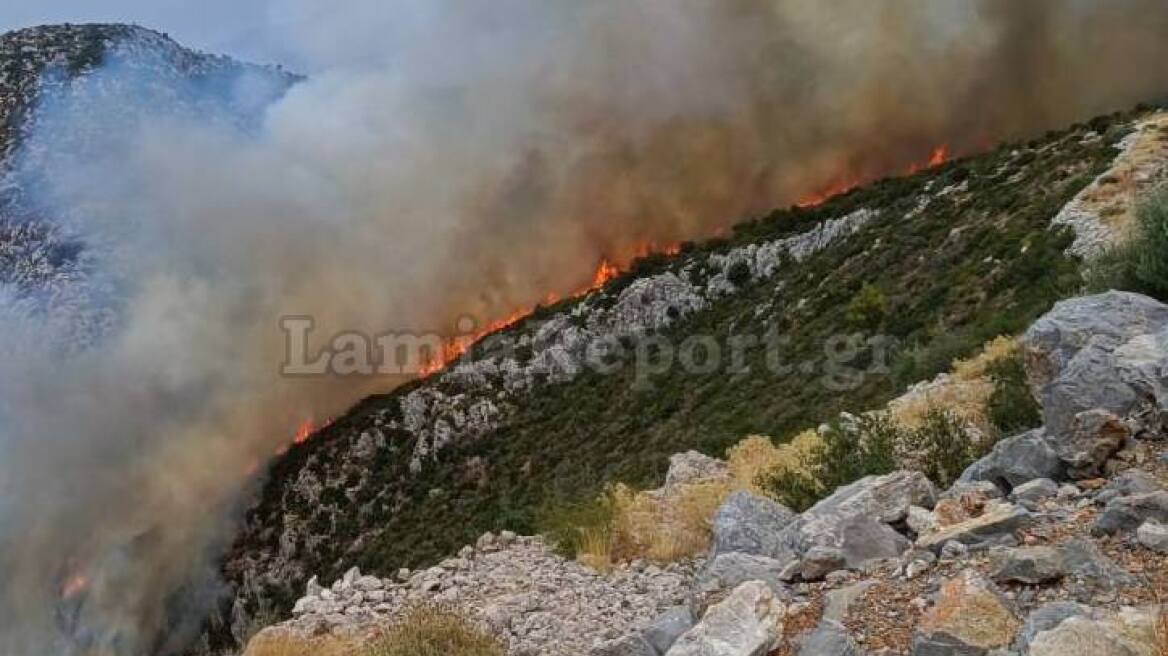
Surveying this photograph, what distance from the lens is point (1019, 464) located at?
607 cm

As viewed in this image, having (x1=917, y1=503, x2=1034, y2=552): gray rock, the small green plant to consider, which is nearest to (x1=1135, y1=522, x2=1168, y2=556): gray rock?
(x1=917, y1=503, x2=1034, y2=552): gray rock

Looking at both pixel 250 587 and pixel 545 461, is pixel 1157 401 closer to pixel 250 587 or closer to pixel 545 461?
pixel 545 461

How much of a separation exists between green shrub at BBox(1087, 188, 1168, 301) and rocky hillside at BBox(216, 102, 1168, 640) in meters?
6.59

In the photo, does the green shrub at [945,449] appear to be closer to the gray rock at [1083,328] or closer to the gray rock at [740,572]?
the gray rock at [1083,328]

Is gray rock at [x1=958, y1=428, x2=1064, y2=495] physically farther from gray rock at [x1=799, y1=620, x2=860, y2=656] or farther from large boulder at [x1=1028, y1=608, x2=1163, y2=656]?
large boulder at [x1=1028, y1=608, x2=1163, y2=656]

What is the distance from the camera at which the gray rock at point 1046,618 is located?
3.55 metres

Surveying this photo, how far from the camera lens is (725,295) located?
160ft

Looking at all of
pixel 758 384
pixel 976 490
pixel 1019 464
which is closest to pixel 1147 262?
pixel 1019 464

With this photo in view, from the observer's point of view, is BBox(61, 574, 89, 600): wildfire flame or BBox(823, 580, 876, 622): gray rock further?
BBox(61, 574, 89, 600): wildfire flame

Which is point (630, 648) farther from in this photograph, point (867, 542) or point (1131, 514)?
point (1131, 514)

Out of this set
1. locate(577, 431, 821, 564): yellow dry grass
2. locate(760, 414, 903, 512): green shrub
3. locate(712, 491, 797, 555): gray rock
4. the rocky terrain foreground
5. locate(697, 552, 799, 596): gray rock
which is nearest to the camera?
the rocky terrain foreground

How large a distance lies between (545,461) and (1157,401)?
34.6 meters

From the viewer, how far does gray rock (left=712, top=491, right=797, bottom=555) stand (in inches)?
253

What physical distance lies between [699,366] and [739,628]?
117 ft
